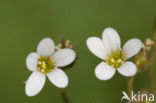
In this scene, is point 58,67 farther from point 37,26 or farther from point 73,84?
point 37,26

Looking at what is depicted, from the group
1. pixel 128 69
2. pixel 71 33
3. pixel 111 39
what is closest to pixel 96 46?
pixel 111 39

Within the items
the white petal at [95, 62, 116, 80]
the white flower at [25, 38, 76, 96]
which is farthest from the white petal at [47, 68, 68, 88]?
the white petal at [95, 62, 116, 80]

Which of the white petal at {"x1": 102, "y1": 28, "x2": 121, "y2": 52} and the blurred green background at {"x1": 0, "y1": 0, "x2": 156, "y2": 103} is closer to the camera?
the white petal at {"x1": 102, "y1": 28, "x2": 121, "y2": 52}

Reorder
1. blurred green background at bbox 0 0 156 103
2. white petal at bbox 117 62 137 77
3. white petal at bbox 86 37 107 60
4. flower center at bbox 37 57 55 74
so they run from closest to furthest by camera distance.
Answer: white petal at bbox 117 62 137 77 < white petal at bbox 86 37 107 60 < flower center at bbox 37 57 55 74 < blurred green background at bbox 0 0 156 103

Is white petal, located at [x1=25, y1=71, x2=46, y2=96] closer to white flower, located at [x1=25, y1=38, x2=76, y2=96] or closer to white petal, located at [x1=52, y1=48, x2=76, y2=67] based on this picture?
white flower, located at [x1=25, y1=38, x2=76, y2=96]

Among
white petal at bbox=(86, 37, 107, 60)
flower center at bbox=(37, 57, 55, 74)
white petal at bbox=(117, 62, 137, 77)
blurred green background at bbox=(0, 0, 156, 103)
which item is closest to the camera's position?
white petal at bbox=(117, 62, 137, 77)

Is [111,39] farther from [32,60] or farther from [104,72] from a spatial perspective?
[32,60]

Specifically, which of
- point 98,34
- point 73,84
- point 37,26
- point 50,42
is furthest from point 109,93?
point 50,42
